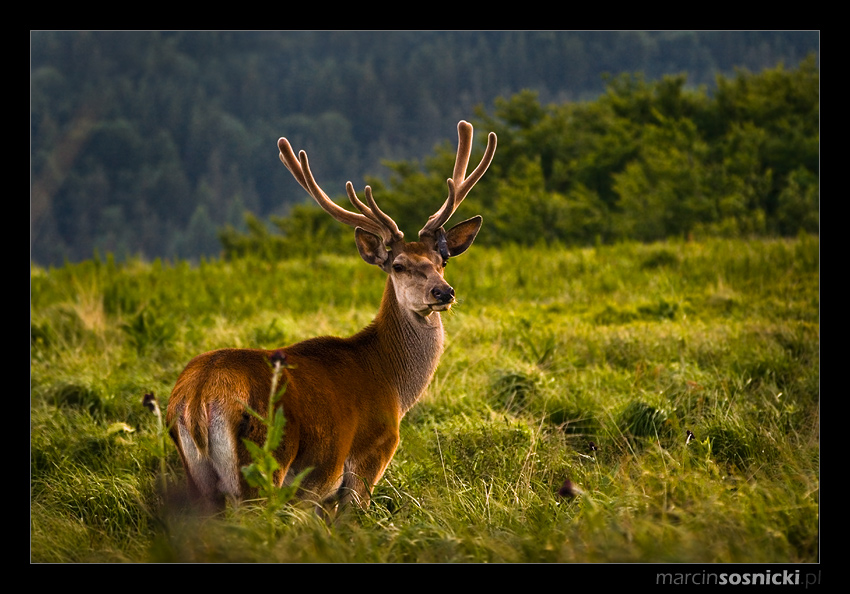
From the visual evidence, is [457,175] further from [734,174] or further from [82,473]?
[734,174]

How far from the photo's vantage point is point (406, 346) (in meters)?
4.75

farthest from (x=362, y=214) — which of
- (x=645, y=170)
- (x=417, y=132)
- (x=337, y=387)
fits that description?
(x=417, y=132)

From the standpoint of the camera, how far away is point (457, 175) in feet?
17.3

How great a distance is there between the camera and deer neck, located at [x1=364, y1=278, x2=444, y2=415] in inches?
185

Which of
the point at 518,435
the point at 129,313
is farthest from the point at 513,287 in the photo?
the point at 518,435

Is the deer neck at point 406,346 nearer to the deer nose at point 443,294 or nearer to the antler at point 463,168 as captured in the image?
the deer nose at point 443,294

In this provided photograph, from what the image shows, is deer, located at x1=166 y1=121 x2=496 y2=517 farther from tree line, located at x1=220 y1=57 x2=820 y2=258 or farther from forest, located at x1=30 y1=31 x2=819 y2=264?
tree line, located at x1=220 y1=57 x2=820 y2=258

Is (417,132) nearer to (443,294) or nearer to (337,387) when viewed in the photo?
(443,294)

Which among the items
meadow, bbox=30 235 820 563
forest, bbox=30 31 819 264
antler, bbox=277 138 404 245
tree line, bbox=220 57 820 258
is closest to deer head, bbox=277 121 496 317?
antler, bbox=277 138 404 245

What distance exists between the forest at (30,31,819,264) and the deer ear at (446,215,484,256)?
8.99ft

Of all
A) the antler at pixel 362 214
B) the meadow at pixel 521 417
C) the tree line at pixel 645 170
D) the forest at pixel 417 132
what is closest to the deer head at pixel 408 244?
the antler at pixel 362 214

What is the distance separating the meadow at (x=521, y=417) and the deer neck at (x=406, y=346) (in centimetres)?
43

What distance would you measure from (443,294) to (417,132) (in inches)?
3754

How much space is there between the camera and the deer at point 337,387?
347 cm
